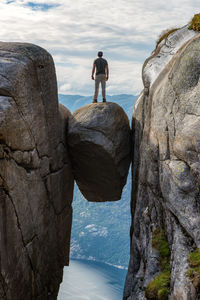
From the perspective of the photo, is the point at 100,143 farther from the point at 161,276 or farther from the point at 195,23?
the point at 161,276

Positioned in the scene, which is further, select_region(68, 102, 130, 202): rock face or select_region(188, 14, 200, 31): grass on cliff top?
select_region(68, 102, 130, 202): rock face

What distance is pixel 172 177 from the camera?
13.5 metres

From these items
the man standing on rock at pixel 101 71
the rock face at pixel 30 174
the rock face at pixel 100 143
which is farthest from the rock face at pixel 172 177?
the man standing on rock at pixel 101 71

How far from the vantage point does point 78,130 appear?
66.3 feet

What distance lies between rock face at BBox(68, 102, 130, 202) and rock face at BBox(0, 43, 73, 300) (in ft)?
3.40

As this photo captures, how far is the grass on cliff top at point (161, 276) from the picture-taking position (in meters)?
11.8

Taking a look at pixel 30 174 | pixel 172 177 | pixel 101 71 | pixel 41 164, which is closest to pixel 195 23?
pixel 172 177

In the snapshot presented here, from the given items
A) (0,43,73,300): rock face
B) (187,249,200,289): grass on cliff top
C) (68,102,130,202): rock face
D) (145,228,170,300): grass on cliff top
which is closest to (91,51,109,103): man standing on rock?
(68,102,130,202): rock face

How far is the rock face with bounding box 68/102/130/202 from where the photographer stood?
789 inches

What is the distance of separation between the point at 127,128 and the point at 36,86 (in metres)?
7.42

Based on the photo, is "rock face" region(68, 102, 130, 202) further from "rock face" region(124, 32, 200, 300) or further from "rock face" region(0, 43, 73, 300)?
"rock face" region(124, 32, 200, 300)

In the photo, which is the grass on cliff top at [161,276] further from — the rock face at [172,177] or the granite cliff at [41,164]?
the granite cliff at [41,164]

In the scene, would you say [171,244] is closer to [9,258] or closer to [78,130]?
[9,258]

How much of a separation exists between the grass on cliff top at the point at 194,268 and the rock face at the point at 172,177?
0.41 ft
